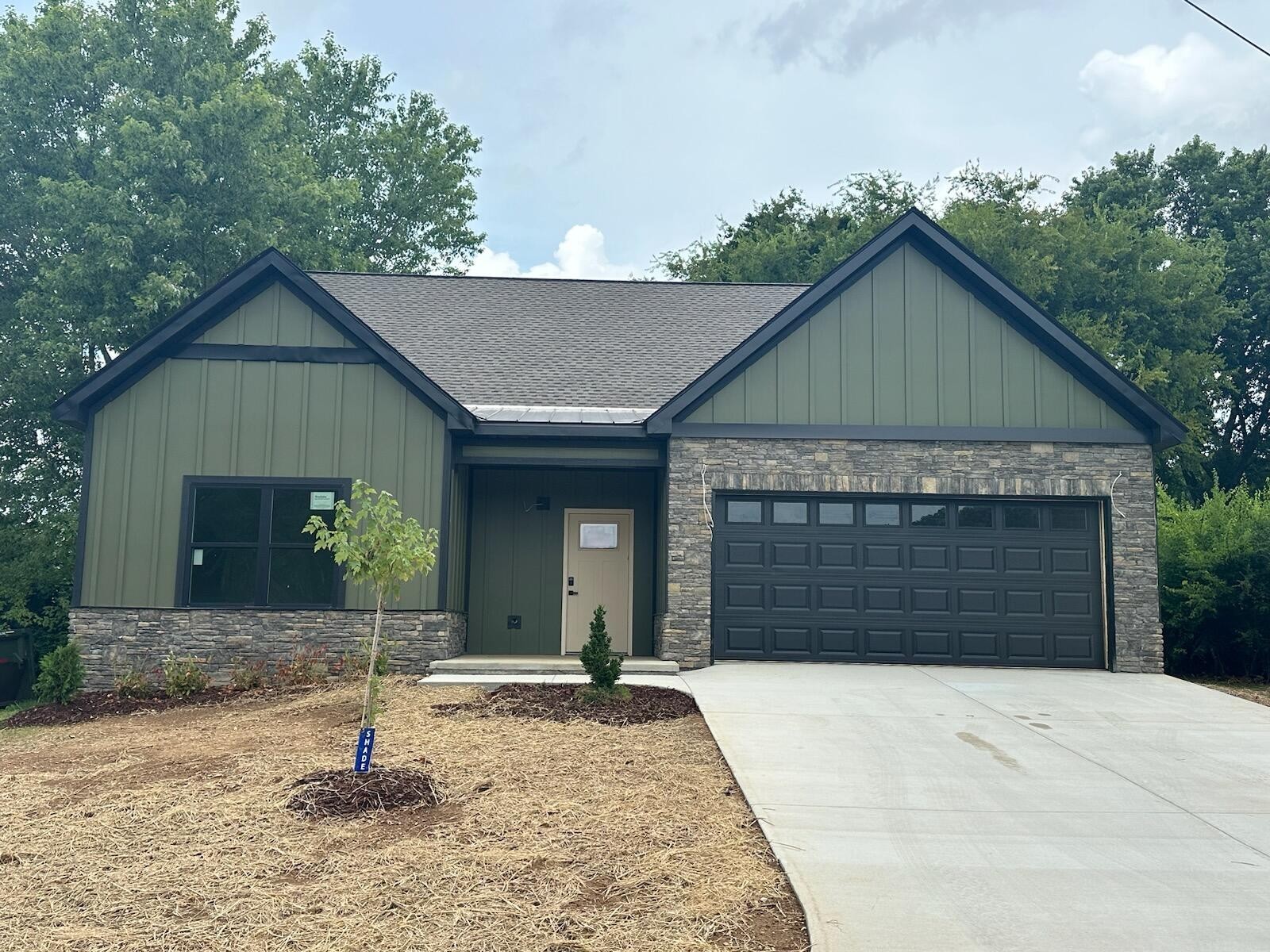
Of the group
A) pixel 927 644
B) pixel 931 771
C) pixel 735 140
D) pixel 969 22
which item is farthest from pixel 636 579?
pixel 735 140

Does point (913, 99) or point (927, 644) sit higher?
point (913, 99)

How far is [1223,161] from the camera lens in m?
28.2

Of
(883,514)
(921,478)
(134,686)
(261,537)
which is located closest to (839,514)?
(883,514)

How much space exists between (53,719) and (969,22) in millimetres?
13313

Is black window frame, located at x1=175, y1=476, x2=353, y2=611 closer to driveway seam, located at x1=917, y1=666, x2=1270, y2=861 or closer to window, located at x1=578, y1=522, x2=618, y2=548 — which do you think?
window, located at x1=578, y1=522, x2=618, y2=548

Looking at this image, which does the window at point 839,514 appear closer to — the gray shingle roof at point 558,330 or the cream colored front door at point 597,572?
the gray shingle roof at point 558,330

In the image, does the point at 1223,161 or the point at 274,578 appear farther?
the point at 1223,161

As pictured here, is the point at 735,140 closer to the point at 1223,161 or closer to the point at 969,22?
the point at 969,22

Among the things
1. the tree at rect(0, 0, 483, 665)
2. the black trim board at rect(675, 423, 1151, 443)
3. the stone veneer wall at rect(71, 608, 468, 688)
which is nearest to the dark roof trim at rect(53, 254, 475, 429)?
the stone veneer wall at rect(71, 608, 468, 688)

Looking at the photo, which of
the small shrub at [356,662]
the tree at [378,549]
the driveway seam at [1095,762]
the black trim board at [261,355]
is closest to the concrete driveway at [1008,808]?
the driveway seam at [1095,762]

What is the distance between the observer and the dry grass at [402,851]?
3.93 metres

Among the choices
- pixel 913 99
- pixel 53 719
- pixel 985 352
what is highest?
pixel 913 99

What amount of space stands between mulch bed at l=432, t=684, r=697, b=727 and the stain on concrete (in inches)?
94.2

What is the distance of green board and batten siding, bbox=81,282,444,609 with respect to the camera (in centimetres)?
1091
